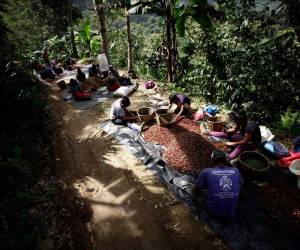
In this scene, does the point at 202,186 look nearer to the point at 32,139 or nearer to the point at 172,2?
the point at 32,139

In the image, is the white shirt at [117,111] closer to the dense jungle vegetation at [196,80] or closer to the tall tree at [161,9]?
the dense jungle vegetation at [196,80]

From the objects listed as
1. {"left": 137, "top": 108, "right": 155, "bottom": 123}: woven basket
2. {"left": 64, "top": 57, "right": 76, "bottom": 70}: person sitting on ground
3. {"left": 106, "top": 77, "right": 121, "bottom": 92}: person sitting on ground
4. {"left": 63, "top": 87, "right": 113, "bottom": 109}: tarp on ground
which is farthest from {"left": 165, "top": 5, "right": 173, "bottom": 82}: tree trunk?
{"left": 64, "top": 57, "right": 76, "bottom": 70}: person sitting on ground

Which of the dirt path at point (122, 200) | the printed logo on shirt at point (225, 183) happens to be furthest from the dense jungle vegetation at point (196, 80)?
the printed logo on shirt at point (225, 183)

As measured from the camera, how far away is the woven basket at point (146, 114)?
6504 millimetres

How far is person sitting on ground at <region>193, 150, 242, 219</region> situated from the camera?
352 centimetres

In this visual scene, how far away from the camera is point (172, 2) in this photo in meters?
8.50

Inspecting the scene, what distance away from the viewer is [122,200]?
443cm

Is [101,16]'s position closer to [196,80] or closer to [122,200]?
[196,80]

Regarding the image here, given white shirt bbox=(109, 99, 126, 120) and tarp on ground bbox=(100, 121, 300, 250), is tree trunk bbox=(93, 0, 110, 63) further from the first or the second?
tarp on ground bbox=(100, 121, 300, 250)

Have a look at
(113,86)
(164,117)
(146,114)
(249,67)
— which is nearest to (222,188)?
(164,117)

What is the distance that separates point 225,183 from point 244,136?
1.92m

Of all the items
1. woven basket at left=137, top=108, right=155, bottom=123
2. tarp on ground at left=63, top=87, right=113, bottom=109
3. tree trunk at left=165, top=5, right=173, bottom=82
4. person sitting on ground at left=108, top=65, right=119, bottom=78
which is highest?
tree trunk at left=165, top=5, right=173, bottom=82

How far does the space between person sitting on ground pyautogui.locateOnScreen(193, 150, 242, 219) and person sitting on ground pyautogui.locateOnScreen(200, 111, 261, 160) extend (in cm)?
141

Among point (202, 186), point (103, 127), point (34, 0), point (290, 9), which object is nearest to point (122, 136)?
point (103, 127)
